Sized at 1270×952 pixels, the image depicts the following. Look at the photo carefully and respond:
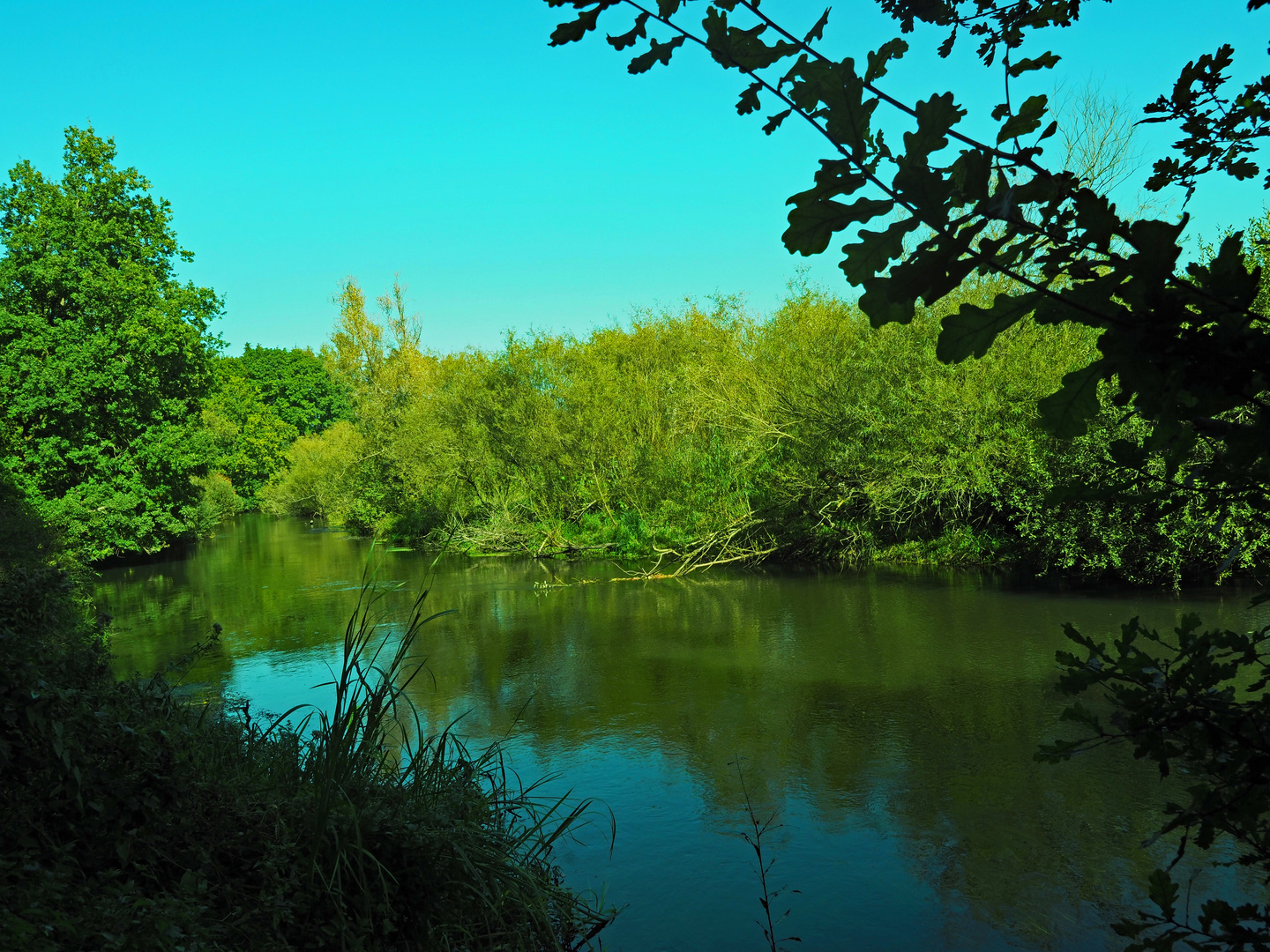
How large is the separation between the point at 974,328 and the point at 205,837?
342 centimetres

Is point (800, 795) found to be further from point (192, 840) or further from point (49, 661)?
point (49, 661)

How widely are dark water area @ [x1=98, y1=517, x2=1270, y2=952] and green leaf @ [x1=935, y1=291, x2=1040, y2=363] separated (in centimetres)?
427

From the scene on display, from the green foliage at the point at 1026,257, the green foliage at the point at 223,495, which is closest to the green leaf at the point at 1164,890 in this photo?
the green foliage at the point at 1026,257

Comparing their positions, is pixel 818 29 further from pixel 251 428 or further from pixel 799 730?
pixel 251 428

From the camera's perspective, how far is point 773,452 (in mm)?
17016

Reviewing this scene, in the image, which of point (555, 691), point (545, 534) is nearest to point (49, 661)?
point (555, 691)

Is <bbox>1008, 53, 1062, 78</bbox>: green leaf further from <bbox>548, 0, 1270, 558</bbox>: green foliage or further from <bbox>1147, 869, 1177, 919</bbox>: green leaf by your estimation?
<bbox>1147, 869, 1177, 919</bbox>: green leaf

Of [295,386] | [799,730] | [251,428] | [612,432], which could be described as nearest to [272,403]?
[295,386]

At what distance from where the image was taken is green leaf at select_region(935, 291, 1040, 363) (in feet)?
3.40

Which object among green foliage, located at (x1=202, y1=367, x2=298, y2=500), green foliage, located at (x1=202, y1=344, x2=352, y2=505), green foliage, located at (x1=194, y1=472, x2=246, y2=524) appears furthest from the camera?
green foliage, located at (x1=202, y1=344, x2=352, y2=505)

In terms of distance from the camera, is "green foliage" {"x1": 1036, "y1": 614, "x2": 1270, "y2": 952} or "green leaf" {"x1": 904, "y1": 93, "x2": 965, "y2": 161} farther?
"green foliage" {"x1": 1036, "y1": 614, "x2": 1270, "y2": 952}

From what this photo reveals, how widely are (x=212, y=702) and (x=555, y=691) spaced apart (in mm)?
3412

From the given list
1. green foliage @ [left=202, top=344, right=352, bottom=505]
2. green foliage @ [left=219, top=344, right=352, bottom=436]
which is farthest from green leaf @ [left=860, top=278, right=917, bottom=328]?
green foliage @ [left=219, top=344, right=352, bottom=436]

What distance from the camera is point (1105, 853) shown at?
5.25 m
